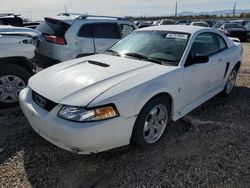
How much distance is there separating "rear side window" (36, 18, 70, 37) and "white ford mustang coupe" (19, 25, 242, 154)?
6.19 ft

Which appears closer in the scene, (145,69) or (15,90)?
(145,69)

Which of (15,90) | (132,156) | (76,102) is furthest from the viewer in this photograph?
(15,90)

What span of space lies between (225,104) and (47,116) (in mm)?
3559

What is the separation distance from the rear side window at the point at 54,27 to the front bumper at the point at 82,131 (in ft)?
10.3

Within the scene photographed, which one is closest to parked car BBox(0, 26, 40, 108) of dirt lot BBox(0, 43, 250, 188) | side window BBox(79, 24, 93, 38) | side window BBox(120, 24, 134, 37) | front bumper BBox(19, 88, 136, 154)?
dirt lot BBox(0, 43, 250, 188)

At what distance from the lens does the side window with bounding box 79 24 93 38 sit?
19.1 feet

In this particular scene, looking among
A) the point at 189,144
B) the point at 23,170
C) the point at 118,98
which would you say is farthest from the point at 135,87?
the point at 23,170

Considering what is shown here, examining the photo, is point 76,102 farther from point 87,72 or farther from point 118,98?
point 87,72

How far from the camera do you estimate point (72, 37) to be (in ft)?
18.4

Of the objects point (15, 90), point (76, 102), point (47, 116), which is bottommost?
point (15, 90)

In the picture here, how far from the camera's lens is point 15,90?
447cm

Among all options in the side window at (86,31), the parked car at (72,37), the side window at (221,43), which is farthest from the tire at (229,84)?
the side window at (86,31)

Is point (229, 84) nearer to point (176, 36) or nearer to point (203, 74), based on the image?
point (203, 74)

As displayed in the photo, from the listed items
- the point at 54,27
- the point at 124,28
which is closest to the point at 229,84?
the point at 124,28
